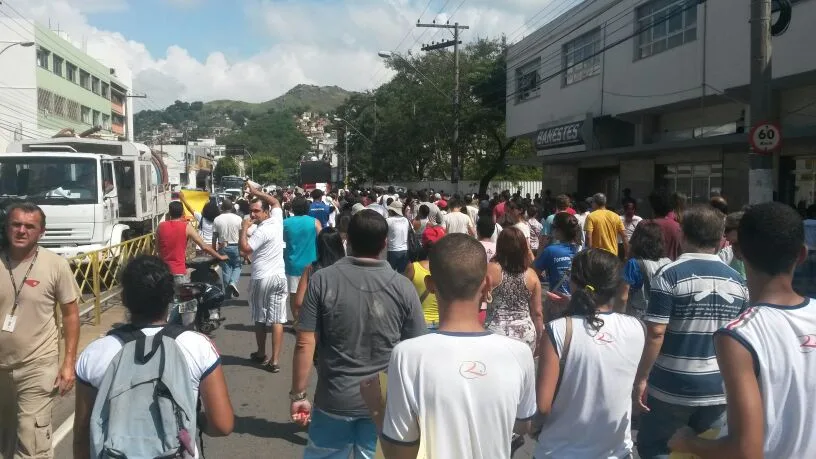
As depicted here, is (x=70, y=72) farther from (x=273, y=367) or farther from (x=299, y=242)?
(x=273, y=367)

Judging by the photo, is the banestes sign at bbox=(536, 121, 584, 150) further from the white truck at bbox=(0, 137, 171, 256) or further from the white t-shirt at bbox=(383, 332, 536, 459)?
the white t-shirt at bbox=(383, 332, 536, 459)

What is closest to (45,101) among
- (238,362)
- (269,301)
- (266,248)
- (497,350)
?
(238,362)

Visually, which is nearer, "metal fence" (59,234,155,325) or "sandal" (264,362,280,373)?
"sandal" (264,362,280,373)

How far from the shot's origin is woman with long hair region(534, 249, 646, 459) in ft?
10.9

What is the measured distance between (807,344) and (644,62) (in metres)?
21.3

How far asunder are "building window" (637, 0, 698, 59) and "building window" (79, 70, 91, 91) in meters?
51.5

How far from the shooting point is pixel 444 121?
44938 mm

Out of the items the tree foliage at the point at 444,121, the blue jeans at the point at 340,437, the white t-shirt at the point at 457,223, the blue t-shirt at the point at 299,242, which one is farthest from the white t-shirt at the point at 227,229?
the tree foliage at the point at 444,121

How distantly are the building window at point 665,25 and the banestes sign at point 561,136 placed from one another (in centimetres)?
360

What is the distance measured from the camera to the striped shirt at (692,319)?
401 cm

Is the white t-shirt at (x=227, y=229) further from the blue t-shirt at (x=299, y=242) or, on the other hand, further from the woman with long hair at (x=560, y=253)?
the woman with long hair at (x=560, y=253)

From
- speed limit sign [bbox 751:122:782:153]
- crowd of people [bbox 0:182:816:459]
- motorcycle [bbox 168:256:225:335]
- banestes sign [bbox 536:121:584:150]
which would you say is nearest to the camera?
crowd of people [bbox 0:182:816:459]

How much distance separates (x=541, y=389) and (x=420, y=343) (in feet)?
2.93

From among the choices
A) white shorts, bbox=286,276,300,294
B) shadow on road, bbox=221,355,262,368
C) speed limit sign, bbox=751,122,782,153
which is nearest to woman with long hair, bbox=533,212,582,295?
white shorts, bbox=286,276,300,294
